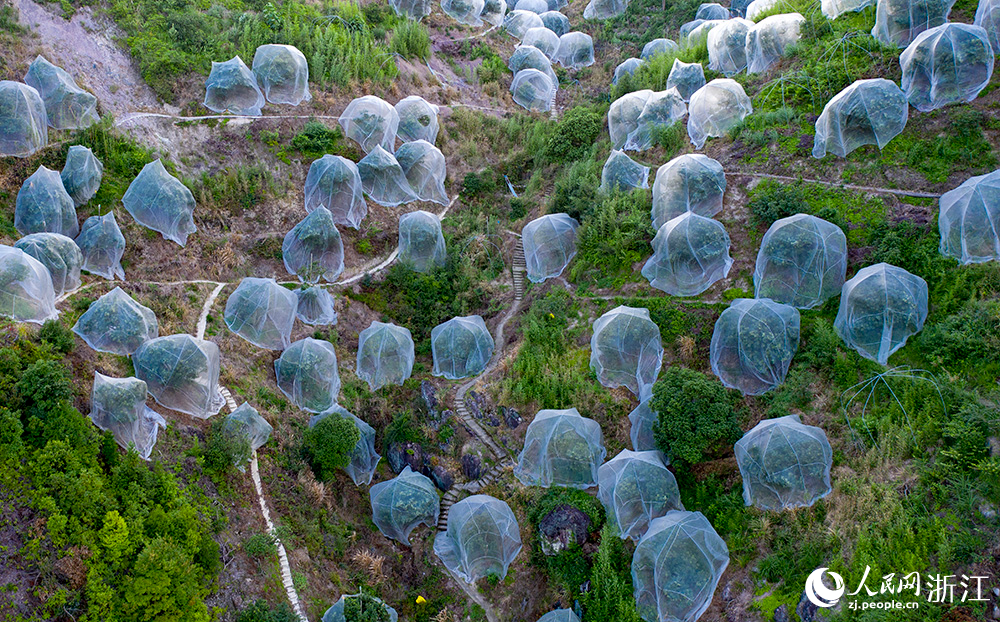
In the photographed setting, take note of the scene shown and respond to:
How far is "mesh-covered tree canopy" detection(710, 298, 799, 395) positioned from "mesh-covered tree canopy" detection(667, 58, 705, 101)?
542 inches

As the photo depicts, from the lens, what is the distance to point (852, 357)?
18.0 m

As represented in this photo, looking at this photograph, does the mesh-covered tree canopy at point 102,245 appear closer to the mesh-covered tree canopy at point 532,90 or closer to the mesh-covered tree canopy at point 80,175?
the mesh-covered tree canopy at point 80,175

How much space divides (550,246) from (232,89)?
15.2 m

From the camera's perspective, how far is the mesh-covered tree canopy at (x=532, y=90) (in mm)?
35844

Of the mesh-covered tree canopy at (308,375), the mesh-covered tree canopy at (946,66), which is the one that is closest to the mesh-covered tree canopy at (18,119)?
the mesh-covered tree canopy at (308,375)

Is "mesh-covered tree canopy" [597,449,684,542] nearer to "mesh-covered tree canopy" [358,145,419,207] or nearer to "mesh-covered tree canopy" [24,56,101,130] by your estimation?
"mesh-covered tree canopy" [358,145,419,207]

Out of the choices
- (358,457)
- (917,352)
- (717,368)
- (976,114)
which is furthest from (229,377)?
(976,114)

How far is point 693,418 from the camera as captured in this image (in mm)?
17812

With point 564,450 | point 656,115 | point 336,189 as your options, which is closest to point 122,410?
point 564,450

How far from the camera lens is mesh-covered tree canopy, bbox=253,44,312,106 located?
28.9 m

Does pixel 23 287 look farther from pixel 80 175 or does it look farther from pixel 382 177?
pixel 382 177

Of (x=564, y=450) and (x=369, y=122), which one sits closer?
(x=564, y=450)

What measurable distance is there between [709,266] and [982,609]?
38.0 feet

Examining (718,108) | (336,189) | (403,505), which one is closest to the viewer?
(403,505)
